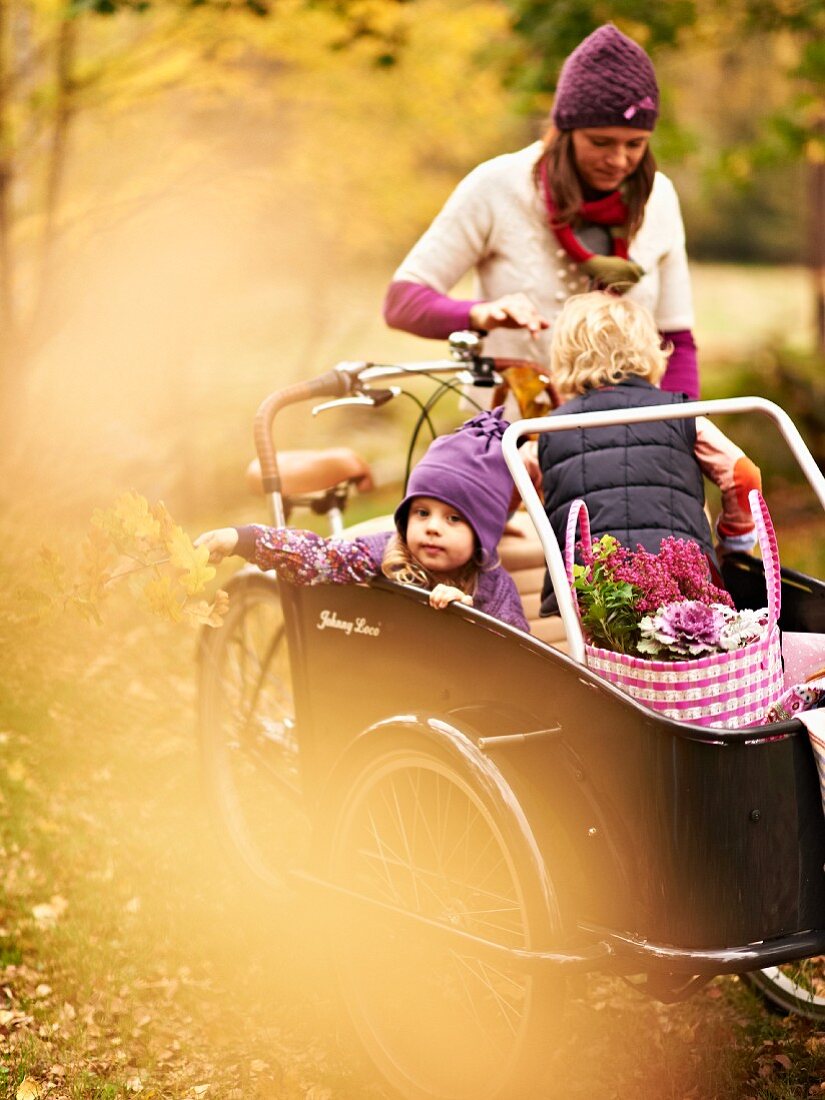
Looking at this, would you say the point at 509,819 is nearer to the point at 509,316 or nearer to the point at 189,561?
the point at 189,561

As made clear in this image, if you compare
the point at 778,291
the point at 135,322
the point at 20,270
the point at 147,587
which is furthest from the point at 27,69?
the point at 778,291

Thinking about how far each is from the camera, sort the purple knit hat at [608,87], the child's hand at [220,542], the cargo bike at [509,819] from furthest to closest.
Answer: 1. the purple knit hat at [608,87]
2. the child's hand at [220,542]
3. the cargo bike at [509,819]

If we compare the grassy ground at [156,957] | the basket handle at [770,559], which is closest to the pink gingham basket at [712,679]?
the basket handle at [770,559]

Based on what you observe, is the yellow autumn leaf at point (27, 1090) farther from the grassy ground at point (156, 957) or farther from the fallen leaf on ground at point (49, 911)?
the fallen leaf on ground at point (49, 911)

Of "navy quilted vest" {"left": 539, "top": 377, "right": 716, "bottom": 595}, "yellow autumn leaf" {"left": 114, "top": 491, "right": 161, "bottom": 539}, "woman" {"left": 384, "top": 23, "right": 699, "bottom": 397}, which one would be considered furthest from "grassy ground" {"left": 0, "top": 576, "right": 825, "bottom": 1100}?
"woman" {"left": 384, "top": 23, "right": 699, "bottom": 397}

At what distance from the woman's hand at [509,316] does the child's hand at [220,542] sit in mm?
905

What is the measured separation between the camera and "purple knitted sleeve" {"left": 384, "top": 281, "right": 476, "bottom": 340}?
12.0 ft

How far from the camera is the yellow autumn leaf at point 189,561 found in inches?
102

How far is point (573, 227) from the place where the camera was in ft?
12.5

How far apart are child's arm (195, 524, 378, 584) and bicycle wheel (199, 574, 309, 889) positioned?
0.78 meters

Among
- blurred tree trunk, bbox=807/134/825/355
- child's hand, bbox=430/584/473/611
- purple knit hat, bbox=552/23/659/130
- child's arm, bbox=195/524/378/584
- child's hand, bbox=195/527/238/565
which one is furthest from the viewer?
blurred tree trunk, bbox=807/134/825/355

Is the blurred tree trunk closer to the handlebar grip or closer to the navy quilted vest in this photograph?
the handlebar grip

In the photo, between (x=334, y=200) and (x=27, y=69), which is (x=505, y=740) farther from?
(x=334, y=200)

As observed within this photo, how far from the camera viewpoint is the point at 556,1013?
2643mm
